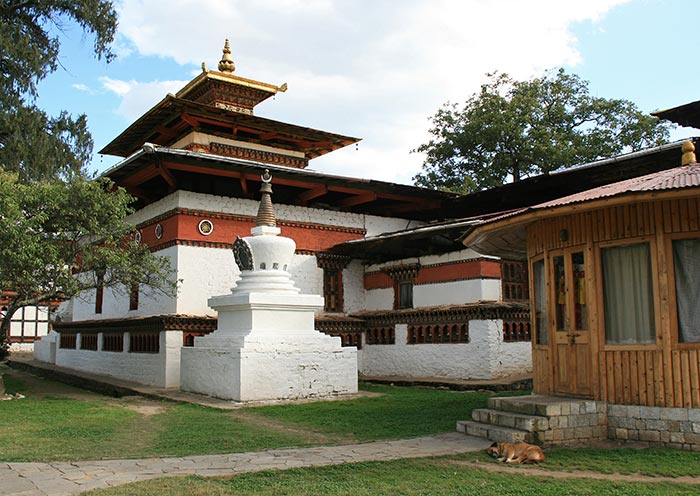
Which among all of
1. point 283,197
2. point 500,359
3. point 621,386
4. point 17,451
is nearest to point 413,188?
point 283,197

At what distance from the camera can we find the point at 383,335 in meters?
16.0

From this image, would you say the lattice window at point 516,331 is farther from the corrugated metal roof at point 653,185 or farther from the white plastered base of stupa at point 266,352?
the corrugated metal roof at point 653,185

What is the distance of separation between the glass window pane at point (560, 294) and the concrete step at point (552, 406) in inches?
34.7

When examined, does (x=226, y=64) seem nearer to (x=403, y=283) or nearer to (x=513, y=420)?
(x=403, y=283)

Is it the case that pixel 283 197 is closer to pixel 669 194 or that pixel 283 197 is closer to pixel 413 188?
pixel 413 188

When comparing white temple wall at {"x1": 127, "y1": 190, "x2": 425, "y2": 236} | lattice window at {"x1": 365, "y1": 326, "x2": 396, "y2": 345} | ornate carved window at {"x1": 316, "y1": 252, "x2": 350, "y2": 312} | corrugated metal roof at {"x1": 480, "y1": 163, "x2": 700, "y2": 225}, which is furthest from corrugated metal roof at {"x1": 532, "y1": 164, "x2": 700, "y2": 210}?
ornate carved window at {"x1": 316, "y1": 252, "x2": 350, "y2": 312}

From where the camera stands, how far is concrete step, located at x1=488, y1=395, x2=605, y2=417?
23.3 feet

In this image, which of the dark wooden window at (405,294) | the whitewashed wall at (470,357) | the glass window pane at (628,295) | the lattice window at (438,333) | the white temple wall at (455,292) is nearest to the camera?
the glass window pane at (628,295)

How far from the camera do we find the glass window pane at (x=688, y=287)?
269 inches

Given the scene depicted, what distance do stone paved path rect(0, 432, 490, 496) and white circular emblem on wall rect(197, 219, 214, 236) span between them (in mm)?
8535

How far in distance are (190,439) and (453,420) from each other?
10.9 feet

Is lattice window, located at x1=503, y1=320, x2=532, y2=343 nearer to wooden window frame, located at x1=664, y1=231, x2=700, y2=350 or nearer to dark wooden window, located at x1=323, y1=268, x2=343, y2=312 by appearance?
dark wooden window, located at x1=323, y1=268, x2=343, y2=312

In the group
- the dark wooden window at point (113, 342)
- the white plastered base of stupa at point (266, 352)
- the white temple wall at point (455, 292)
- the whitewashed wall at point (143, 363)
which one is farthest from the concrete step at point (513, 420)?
the dark wooden window at point (113, 342)

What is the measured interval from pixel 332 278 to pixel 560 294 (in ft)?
29.6
